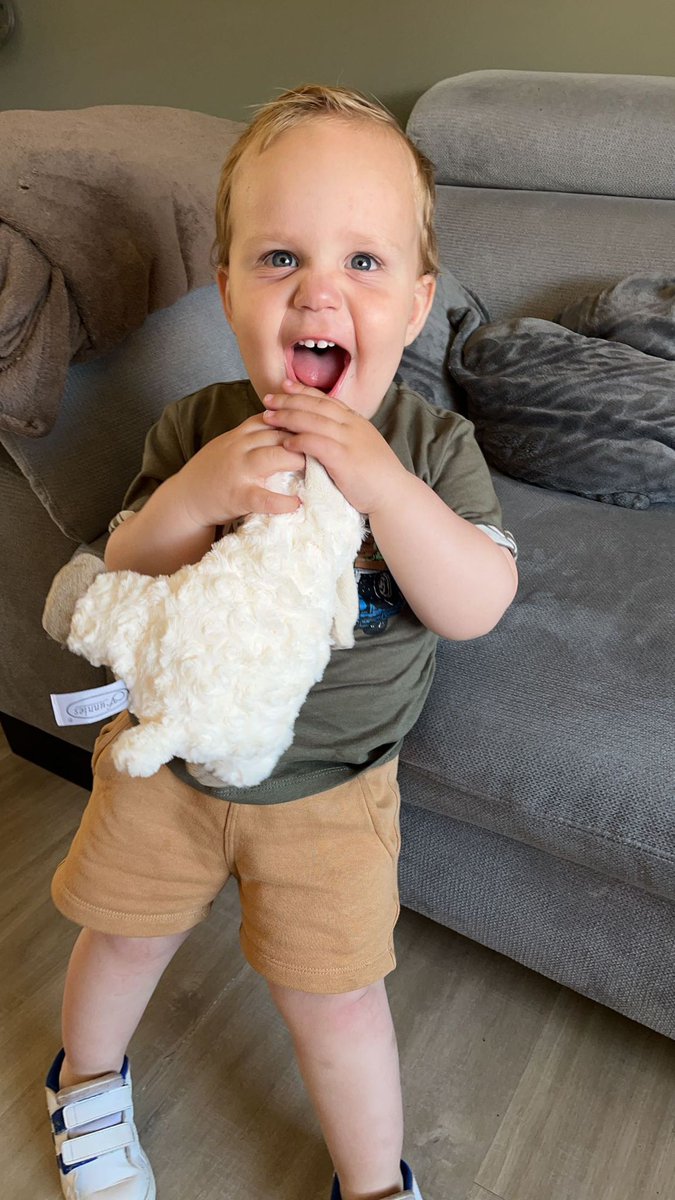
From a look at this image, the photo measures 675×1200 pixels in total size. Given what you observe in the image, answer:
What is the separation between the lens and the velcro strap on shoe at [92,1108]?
96 centimetres

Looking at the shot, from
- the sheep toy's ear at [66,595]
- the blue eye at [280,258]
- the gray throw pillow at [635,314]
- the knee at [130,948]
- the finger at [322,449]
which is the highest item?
the blue eye at [280,258]

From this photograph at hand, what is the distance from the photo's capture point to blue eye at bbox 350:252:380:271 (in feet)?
2.58

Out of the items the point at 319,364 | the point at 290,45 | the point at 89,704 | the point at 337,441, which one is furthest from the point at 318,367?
the point at 290,45

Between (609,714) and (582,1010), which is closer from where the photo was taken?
(609,714)

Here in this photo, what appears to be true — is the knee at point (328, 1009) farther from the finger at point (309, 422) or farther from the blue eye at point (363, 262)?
the blue eye at point (363, 262)

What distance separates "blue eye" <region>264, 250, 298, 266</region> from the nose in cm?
3

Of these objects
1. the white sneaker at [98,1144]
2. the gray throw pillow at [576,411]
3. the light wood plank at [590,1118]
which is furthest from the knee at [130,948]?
the gray throw pillow at [576,411]

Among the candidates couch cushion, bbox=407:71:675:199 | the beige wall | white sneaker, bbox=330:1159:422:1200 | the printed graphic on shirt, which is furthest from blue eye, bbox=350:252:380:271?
the beige wall

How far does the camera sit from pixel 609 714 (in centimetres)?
91

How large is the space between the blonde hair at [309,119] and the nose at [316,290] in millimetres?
131

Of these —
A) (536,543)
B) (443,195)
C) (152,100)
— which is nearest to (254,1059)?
(536,543)

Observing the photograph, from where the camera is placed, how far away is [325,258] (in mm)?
764

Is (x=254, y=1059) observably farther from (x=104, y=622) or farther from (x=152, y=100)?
(x=152, y=100)

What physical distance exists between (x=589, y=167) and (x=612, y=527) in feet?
2.51
